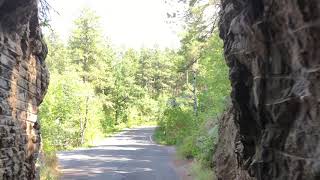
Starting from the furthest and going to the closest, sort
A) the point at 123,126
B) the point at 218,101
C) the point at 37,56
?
the point at 123,126
the point at 218,101
the point at 37,56

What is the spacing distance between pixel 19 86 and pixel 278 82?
5382 mm

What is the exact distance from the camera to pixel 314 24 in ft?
16.3

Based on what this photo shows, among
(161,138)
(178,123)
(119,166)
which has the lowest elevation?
(119,166)

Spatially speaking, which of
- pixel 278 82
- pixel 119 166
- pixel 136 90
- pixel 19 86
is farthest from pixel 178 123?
pixel 136 90

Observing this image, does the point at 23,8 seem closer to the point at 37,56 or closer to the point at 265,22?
the point at 37,56

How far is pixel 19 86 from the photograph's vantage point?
9.12 metres

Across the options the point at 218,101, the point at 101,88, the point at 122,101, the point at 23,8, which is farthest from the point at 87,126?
the point at 23,8

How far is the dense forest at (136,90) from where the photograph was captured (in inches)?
777

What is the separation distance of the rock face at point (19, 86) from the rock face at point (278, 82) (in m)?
3.96

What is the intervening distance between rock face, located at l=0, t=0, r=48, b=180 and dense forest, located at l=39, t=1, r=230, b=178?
14.3 ft

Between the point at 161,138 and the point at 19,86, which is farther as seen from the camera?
the point at 161,138

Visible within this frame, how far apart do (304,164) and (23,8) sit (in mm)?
6093

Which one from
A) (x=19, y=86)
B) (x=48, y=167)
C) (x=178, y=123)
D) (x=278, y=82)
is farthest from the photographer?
(x=178, y=123)

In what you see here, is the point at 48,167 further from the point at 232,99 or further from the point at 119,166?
the point at 232,99
